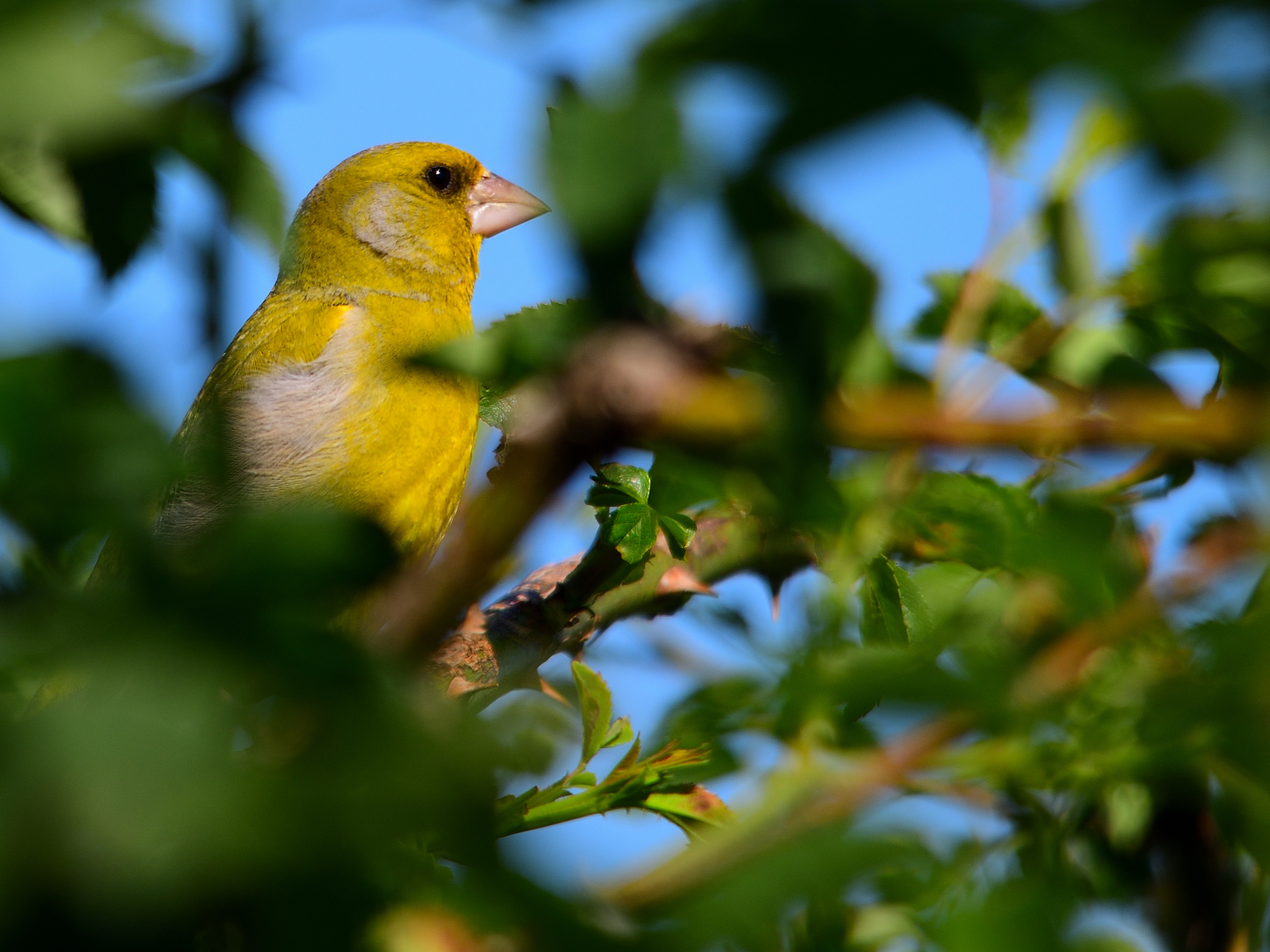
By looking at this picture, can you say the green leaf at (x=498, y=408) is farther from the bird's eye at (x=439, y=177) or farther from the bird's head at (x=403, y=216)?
the bird's eye at (x=439, y=177)

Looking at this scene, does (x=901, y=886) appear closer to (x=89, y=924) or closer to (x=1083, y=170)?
(x=89, y=924)

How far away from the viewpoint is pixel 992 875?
124 centimetres

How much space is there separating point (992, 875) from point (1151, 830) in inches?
25.1

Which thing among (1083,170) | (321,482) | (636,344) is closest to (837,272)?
(636,344)

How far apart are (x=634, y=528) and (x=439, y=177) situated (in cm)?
326

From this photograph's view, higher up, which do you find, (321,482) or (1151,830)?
(1151,830)

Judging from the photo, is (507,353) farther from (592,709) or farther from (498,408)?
(592,709)

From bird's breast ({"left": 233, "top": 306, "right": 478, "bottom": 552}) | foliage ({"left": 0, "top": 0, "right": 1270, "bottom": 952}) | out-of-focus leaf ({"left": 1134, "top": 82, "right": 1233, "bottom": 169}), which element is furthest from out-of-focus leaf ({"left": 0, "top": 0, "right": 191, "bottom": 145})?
bird's breast ({"left": 233, "top": 306, "right": 478, "bottom": 552})

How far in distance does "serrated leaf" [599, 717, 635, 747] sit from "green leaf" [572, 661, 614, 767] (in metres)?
0.04

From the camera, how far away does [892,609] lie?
1.32 m

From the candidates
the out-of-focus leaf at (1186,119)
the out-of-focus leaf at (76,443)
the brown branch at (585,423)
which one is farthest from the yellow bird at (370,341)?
the out-of-focus leaf at (1186,119)

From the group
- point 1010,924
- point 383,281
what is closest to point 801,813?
point 1010,924

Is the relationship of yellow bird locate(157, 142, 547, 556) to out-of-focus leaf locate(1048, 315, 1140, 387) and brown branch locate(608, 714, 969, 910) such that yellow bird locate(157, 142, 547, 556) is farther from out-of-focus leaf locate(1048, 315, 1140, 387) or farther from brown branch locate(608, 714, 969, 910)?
brown branch locate(608, 714, 969, 910)

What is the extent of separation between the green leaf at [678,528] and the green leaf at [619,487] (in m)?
0.07
